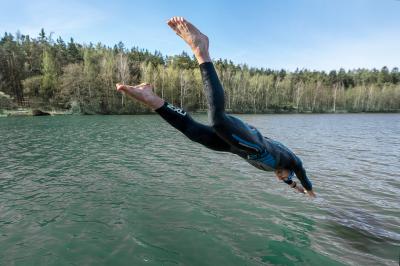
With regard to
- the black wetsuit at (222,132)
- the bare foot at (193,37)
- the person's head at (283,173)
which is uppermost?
the bare foot at (193,37)

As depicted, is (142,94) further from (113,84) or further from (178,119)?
(113,84)

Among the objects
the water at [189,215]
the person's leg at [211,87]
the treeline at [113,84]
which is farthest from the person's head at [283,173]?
the treeline at [113,84]

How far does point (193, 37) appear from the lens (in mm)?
4270

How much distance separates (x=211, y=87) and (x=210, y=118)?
1.39 ft

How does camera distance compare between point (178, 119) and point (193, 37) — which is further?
point (178, 119)

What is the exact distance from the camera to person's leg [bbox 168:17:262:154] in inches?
166

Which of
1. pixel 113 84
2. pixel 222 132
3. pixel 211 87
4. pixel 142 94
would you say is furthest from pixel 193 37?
pixel 113 84

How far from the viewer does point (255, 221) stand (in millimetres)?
6746

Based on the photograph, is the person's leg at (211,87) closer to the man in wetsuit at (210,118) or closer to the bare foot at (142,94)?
the man in wetsuit at (210,118)

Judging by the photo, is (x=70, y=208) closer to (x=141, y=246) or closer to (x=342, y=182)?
(x=141, y=246)

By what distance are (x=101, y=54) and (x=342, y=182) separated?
78474mm

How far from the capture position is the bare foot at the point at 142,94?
4.36 metres

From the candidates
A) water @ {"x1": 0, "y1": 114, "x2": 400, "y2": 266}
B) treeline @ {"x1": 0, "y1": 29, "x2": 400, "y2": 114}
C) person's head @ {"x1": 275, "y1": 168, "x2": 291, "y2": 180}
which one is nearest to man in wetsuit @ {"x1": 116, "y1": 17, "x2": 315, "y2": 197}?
person's head @ {"x1": 275, "y1": 168, "x2": 291, "y2": 180}

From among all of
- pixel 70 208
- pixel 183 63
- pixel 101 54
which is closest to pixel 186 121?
pixel 70 208
